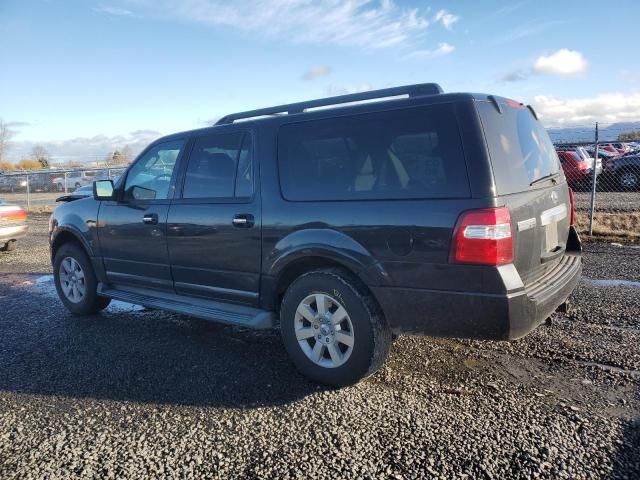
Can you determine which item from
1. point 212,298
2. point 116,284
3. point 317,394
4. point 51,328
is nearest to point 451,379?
point 317,394

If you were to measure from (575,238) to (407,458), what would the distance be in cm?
253

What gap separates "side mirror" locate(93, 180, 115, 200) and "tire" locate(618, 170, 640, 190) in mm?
17194

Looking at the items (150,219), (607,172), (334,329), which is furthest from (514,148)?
(607,172)

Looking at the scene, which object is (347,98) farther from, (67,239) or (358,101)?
(67,239)

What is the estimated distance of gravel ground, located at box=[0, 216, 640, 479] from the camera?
2.59 meters

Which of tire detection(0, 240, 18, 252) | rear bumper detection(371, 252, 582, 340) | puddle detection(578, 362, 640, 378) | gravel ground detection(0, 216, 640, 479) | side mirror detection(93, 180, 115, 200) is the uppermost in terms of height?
side mirror detection(93, 180, 115, 200)

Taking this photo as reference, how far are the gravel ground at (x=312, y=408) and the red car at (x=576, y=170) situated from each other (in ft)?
44.1

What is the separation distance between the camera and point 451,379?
11.6ft

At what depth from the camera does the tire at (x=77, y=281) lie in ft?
17.6

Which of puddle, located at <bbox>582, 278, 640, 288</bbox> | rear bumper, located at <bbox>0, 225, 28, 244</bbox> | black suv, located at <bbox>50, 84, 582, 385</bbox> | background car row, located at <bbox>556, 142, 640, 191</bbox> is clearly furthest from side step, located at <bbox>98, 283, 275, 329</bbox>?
background car row, located at <bbox>556, 142, 640, 191</bbox>

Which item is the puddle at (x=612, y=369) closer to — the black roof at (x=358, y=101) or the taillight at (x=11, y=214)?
the black roof at (x=358, y=101)

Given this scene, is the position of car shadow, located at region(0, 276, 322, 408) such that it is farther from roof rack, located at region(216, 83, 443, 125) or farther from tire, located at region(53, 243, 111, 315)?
roof rack, located at region(216, 83, 443, 125)

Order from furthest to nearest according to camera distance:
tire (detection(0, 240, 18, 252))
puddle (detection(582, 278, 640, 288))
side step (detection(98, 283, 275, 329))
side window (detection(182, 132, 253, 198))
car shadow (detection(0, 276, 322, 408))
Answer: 1. tire (detection(0, 240, 18, 252))
2. puddle (detection(582, 278, 640, 288))
3. side window (detection(182, 132, 253, 198))
4. side step (detection(98, 283, 275, 329))
5. car shadow (detection(0, 276, 322, 408))

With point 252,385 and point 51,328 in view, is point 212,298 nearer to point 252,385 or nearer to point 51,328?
point 252,385
